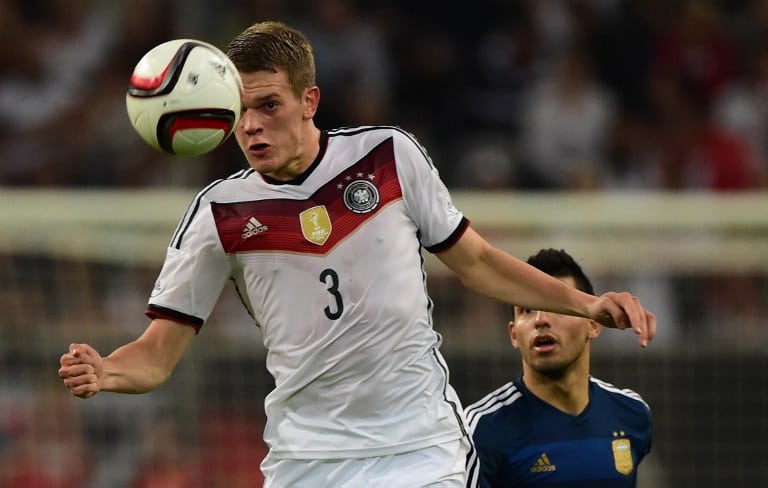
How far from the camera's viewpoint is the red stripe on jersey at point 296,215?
510cm

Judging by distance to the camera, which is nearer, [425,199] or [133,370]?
[133,370]

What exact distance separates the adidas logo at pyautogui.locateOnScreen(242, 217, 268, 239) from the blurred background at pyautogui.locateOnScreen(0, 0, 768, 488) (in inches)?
177

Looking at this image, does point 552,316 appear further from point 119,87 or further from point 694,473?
point 119,87

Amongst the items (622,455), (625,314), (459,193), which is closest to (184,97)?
(625,314)

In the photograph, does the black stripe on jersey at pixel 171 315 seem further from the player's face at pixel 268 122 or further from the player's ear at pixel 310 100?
the player's ear at pixel 310 100

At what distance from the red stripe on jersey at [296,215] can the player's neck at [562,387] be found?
1413 mm

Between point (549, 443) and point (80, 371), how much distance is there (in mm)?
2244

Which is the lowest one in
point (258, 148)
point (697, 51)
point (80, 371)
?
point (80, 371)

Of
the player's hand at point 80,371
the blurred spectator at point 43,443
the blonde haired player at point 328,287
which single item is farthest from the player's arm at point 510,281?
the blurred spectator at point 43,443

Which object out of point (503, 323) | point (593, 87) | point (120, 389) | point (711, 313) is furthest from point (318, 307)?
point (593, 87)

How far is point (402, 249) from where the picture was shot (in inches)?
202

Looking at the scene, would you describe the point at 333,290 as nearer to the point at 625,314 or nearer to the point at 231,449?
the point at 625,314

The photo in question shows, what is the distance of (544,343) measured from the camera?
6.11m

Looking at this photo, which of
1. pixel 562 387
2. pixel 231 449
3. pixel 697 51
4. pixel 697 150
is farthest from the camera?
pixel 697 51
